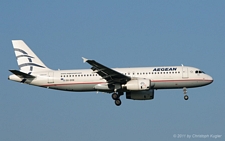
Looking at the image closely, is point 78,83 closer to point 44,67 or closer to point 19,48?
point 44,67

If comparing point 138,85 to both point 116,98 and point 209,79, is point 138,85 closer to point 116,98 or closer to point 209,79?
point 116,98

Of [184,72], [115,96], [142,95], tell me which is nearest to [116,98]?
[115,96]

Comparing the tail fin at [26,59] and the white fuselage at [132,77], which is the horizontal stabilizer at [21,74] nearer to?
the white fuselage at [132,77]

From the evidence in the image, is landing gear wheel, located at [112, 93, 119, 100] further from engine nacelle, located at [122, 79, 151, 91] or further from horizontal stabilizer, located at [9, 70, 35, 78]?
horizontal stabilizer, located at [9, 70, 35, 78]

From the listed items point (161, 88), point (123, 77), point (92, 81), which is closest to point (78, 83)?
point (92, 81)

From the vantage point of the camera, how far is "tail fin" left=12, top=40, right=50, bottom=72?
215ft

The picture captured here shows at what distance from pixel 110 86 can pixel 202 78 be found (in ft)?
34.6

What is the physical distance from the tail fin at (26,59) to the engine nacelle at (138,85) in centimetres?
1068

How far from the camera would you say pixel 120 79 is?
6116cm

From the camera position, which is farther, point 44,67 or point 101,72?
point 44,67

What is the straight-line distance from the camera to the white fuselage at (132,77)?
61469mm

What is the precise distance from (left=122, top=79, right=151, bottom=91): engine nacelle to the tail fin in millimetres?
10683

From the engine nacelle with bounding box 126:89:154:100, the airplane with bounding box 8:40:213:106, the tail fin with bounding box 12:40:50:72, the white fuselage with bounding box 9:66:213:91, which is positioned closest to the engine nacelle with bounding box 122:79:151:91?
the airplane with bounding box 8:40:213:106

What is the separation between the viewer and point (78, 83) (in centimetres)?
6259
